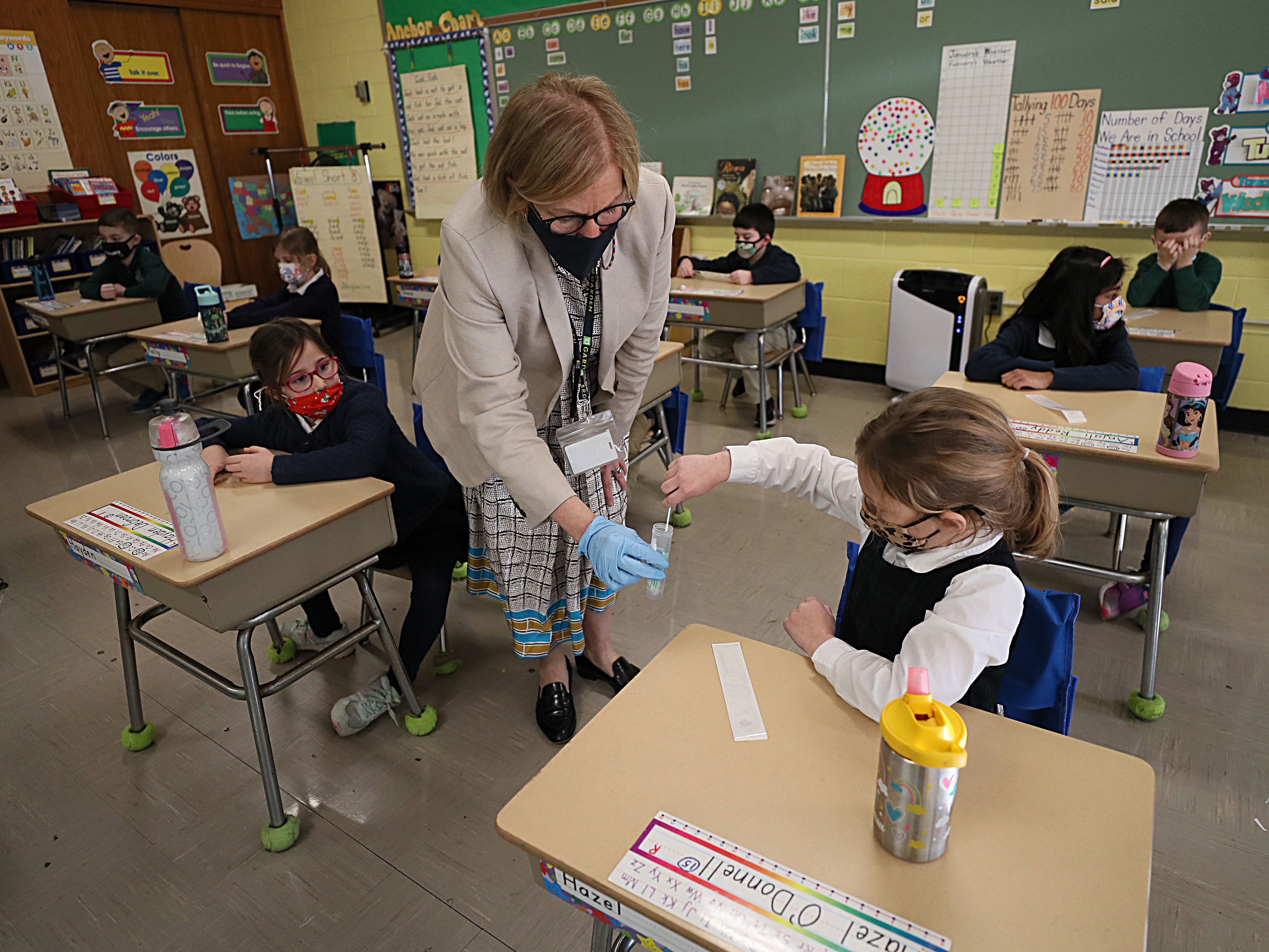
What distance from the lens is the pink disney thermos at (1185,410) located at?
1619 mm

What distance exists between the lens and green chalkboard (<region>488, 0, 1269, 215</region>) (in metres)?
3.38

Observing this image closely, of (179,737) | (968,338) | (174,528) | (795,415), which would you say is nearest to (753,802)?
(174,528)

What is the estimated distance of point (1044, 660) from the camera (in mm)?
1068

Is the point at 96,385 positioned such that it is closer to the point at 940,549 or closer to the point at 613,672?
the point at 613,672

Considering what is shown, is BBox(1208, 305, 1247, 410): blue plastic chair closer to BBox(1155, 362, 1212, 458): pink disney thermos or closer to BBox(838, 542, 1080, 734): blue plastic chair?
BBox(1155, 362, 1212, 458): pink disney thermos

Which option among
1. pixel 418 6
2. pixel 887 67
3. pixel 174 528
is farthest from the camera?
pixel 418 6

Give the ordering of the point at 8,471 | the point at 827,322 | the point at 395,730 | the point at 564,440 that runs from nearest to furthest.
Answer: the point at 564,440 → the point at 395,730 → the point at 8,471 → the point at 827,322

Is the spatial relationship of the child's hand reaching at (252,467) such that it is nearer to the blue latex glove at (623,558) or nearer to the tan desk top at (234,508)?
the tan desk top at (234,508)

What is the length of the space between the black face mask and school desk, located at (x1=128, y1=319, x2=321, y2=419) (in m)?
2.20

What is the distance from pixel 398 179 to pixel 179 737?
17.8 ft

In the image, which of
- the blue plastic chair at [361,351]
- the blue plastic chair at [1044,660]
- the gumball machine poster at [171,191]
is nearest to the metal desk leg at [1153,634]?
the blue plastic chair at [1044,660]

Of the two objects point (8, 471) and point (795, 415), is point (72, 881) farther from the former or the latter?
point (795, 415)

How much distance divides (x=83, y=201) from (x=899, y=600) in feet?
19.9

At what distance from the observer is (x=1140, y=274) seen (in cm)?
333
